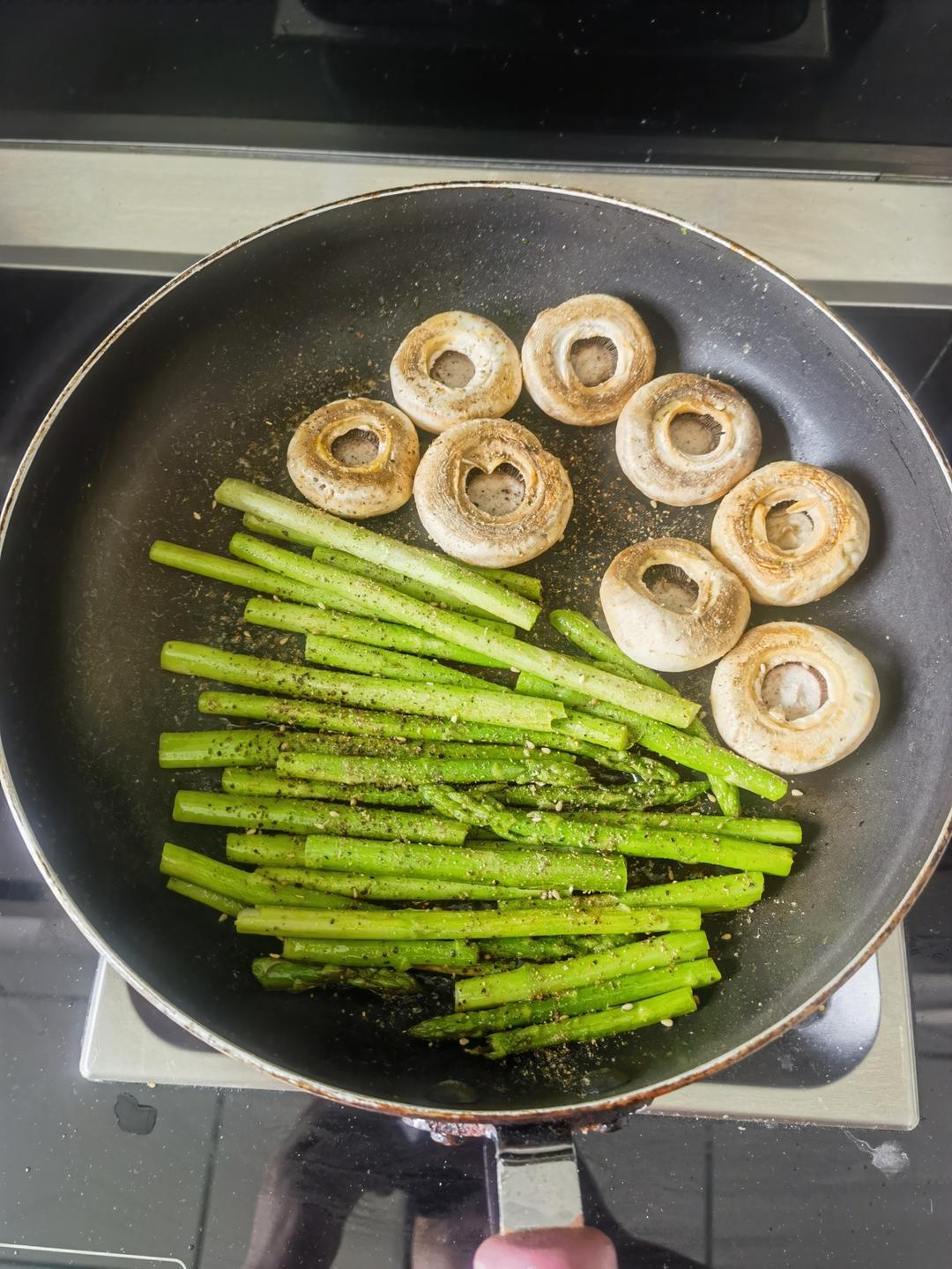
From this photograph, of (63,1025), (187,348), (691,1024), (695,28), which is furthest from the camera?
(695,28)

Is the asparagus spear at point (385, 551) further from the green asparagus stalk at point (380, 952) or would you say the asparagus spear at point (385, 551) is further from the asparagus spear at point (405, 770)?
the green asparagus stalk at point (380, 952)

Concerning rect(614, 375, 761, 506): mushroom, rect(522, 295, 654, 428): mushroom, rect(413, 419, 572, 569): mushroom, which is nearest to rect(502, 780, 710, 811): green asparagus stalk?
rect(413, 419, 572, 569): mushroom

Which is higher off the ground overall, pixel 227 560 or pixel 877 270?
pixel 877 270

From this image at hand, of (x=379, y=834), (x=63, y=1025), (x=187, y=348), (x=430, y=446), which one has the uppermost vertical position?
(x=187, y=348)

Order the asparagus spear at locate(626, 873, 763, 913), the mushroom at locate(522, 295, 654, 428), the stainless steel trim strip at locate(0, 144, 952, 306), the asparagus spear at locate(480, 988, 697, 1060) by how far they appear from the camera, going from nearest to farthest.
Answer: the asparagus spear at locate(480, 988, 697, 1060), the asparagus spear at locate(626, 873, 763, 913), the mushroom at locate(522, 295, 654, 428), the stainless steel trim strip at locate(0, 144, 952, 306)

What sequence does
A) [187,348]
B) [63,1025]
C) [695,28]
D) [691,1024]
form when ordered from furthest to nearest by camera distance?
[695,28] < [187,348] < [63,1025] < [691,1024]

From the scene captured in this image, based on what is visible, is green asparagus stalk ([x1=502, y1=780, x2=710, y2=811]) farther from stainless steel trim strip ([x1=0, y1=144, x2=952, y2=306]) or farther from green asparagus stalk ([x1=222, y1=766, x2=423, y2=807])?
stainless steel trim strip ([x1=0, y1=144, x2=952, y2=306])

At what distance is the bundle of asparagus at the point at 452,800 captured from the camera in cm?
287

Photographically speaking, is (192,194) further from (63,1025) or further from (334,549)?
(63,1025)

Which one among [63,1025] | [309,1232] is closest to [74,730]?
[63,1025]

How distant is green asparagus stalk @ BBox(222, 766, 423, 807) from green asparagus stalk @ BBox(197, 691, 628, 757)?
0.62 ft

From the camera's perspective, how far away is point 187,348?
11.4 ft

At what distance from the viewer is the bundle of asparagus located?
287 cm

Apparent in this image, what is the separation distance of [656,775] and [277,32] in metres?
3.42
